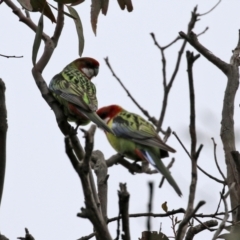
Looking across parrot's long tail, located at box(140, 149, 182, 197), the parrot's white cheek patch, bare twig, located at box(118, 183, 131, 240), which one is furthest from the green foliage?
the parrot's white cheek patch

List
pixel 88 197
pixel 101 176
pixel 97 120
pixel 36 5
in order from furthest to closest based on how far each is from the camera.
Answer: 1. pixel 97 120
2. pixel 36 5
3. pixel 101 176
4. pixel 88 197

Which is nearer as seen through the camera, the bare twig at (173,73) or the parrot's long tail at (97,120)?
the bare twig at (173,73)

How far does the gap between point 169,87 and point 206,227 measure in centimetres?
134

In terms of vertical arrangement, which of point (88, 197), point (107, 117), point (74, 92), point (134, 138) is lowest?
point (88, 197)

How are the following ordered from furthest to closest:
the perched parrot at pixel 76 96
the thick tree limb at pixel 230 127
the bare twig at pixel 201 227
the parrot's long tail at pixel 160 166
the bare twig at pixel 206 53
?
the perched parrot at pixel 76 96 → the parrot's long tail at pixel 160 166 → the bare twig at pixel 206 53 → the thick tree limb at pixel 230 127 → the bare twig at pixel 201 227

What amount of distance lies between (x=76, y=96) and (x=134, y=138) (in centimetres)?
93

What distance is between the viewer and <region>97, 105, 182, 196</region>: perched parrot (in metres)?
5.40

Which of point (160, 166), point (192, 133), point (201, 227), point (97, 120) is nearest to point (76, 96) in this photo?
point (97, 120)

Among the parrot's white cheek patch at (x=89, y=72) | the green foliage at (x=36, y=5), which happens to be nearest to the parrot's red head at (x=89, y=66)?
the parrot's white cheek patch at (x=89, y=72)

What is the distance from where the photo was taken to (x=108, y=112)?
6.29 metres

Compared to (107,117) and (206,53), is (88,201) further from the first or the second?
(107,117)

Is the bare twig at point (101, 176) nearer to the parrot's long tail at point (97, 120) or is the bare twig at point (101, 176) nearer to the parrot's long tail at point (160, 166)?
the parrot's long tail at point (97, 120)

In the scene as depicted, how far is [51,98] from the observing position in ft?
12.0

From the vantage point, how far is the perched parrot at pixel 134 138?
5.40 m
